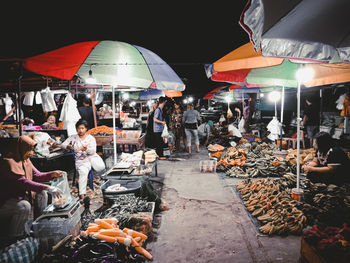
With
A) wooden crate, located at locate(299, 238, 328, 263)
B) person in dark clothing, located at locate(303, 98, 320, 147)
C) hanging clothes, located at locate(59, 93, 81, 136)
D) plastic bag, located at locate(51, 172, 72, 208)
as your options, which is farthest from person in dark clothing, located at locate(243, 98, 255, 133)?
plastic bag, located at locate(51, 172, 72, 208)

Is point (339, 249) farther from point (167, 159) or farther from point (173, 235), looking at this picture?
point (167, 159)

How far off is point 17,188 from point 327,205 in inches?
206

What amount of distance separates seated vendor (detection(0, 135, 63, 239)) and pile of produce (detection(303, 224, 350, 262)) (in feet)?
11.7

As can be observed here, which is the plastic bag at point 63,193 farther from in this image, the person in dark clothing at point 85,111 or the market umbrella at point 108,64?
the person in dark clothing at point 85,111

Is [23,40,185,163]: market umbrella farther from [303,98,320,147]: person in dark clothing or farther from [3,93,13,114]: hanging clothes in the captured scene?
[3,93,13,114]: hanging clothes

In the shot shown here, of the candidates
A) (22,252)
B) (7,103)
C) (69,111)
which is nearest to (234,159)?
(69,111)

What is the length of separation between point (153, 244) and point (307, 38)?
12.0ft

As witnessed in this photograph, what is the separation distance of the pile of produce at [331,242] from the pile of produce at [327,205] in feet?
2.46

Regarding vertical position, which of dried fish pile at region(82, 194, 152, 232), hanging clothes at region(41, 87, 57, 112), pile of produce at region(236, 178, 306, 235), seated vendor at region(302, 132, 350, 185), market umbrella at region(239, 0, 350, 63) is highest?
market umbrella at region(239, 0, 350, 63)

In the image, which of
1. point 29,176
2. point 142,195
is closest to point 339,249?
point 142,195

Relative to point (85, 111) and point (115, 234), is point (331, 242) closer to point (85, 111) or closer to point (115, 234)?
point (115, 234)

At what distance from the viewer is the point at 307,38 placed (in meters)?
2.35

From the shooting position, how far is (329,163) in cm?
410

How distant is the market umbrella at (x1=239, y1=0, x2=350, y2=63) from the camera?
1.97 metres
